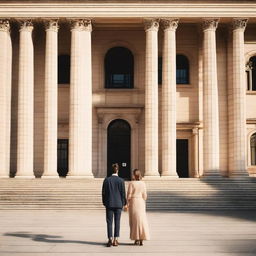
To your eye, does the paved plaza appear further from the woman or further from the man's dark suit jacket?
the man's dark suit jacket

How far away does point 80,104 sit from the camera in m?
35.2

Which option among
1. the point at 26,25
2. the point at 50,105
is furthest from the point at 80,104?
the point at 26,25

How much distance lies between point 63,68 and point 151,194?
48.2 ft

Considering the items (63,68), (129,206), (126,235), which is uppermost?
(63,68)

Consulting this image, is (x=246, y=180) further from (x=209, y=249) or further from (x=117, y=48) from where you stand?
(x=209, y=249)

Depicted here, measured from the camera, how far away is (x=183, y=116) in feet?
131

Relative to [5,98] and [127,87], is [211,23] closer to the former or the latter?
[127,87]

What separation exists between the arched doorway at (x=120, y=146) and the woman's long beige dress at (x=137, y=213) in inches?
978

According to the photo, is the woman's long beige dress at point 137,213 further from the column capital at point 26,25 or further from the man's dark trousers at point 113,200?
the column capital at point 26,25

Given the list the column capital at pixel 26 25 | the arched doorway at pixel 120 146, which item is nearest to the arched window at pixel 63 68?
the column capital at pixel 26 25

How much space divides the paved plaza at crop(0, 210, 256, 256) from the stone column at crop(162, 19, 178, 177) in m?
9.37

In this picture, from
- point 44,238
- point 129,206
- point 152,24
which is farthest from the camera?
point 152,24

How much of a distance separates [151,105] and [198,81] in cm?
615

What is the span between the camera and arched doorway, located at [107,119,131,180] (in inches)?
1572
